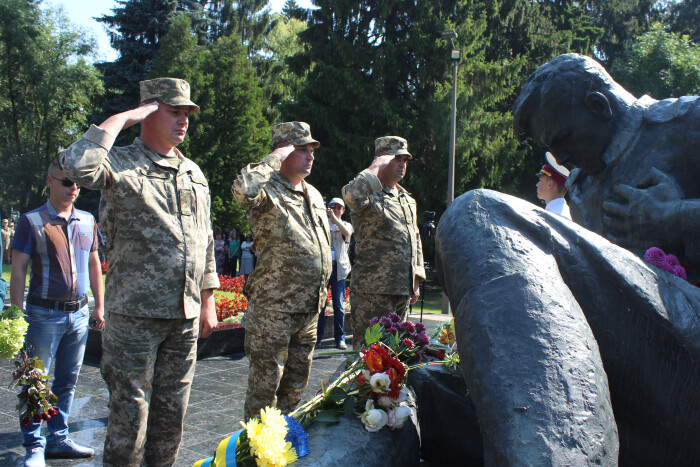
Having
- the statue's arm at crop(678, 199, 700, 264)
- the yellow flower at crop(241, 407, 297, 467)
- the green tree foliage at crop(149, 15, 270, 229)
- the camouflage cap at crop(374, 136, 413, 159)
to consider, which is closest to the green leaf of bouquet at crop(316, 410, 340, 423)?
the yellow flower at crop(241, 407, 297, 467)

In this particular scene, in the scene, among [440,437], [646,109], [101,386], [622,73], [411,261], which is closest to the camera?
[646,109]

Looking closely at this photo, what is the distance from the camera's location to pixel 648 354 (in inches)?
68.8

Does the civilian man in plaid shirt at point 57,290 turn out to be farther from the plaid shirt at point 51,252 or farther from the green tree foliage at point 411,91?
the green tree foliage at point 411,91

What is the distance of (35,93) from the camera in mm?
31062

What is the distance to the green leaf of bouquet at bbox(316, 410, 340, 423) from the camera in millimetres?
2268

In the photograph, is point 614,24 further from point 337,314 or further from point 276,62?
point 337,314

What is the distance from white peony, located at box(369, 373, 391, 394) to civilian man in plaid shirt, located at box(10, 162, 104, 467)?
2.94 metres

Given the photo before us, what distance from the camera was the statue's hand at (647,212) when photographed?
6.76 ft

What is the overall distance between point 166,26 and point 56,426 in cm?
3270

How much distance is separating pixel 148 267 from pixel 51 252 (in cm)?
140

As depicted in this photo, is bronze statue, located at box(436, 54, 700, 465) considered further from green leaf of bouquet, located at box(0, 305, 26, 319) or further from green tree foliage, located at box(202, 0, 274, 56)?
green tree foliage, located at box(202, 0, 274, 56)

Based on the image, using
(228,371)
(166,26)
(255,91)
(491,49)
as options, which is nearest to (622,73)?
(491,49)

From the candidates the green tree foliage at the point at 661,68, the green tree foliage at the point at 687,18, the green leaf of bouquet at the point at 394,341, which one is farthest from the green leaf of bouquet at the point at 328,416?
the green tree foliage at the point at 687,18

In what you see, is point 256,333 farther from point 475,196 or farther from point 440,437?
point 475,196
